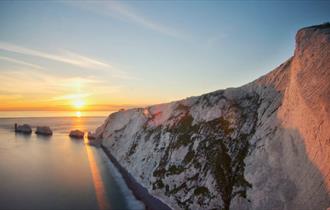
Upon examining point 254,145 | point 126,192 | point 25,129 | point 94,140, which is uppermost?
point 254,145

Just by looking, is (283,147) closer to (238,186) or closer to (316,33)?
(238,186)

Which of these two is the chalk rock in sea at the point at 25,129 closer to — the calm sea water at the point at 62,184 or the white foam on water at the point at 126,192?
the calm sea water at the point at 62,184

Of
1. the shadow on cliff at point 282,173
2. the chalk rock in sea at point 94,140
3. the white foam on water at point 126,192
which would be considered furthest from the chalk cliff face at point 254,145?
the chalk rock in sea at point 94,140

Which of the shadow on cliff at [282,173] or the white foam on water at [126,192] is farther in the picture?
the white foam on water at [126,192]

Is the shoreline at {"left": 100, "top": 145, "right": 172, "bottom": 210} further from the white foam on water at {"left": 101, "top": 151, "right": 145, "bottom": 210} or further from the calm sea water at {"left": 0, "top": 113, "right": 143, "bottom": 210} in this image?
the calm sea water at {"left": 0, "top": 113, "right": 143, "bottom": 210}

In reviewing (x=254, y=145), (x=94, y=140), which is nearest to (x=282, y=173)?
(x=254, y=145)

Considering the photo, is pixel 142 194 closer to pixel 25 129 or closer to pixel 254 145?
pixel 254 145

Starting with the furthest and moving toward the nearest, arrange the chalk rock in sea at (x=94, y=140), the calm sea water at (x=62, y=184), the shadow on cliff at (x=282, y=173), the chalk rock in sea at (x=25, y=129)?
the chalk rock in sea at (x=25, y=129) → the chalk rock in sea at (x=94, y=140) → the calm sea water at (x=62, y=184) → the shadow on cliff at (x=282, y=173)

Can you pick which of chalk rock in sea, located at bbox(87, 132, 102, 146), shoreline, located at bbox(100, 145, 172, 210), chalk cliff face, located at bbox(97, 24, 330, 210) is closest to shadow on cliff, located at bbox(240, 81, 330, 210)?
chalk cliff face, located at bbox(97, 24, 330, 210)
